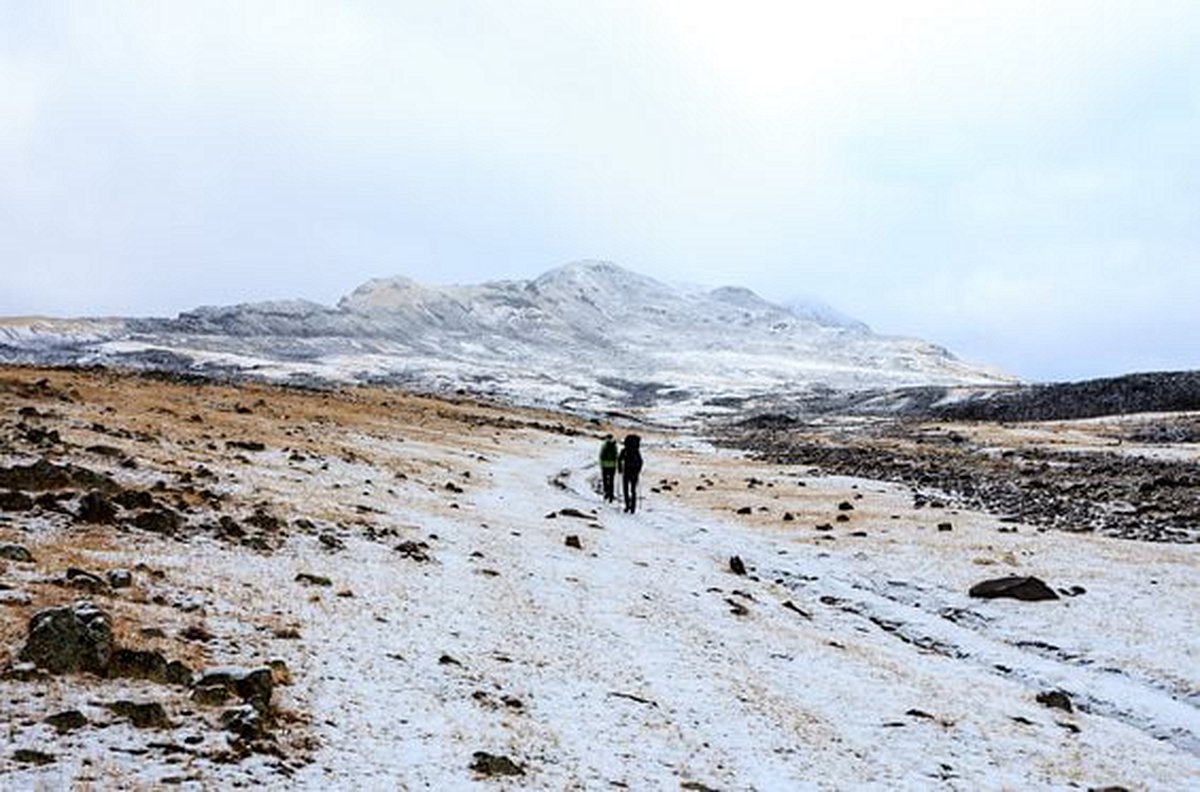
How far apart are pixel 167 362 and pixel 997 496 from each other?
168 m

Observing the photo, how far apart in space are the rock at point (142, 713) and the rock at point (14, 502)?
31.5 ft

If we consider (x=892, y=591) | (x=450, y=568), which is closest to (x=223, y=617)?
(x=450, y=568)

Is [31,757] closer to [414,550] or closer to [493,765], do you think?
[493,765]

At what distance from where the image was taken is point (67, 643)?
31.8ft

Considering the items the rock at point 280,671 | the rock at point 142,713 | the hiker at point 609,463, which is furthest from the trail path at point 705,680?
the hiker at point 609,463

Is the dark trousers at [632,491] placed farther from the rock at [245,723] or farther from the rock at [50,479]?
the rock at [245,723]

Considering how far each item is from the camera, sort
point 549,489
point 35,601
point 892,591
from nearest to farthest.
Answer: point 35,601 < point 892,591 < point 549,489

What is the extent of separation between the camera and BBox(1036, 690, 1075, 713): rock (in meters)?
14.4

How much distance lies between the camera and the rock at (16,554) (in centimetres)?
1320

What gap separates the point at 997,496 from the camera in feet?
135

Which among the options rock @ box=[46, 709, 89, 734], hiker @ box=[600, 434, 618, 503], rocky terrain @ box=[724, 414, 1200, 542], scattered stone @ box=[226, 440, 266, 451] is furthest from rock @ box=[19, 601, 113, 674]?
rocky terrain @ box=[724, 414, 1200, 542]

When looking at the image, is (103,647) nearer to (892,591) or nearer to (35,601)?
(35,601)

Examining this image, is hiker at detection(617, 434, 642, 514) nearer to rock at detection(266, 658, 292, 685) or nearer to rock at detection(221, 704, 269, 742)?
rock at detection(266, 658, 292, 685)

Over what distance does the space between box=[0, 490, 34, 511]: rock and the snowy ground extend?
30.1 inches
